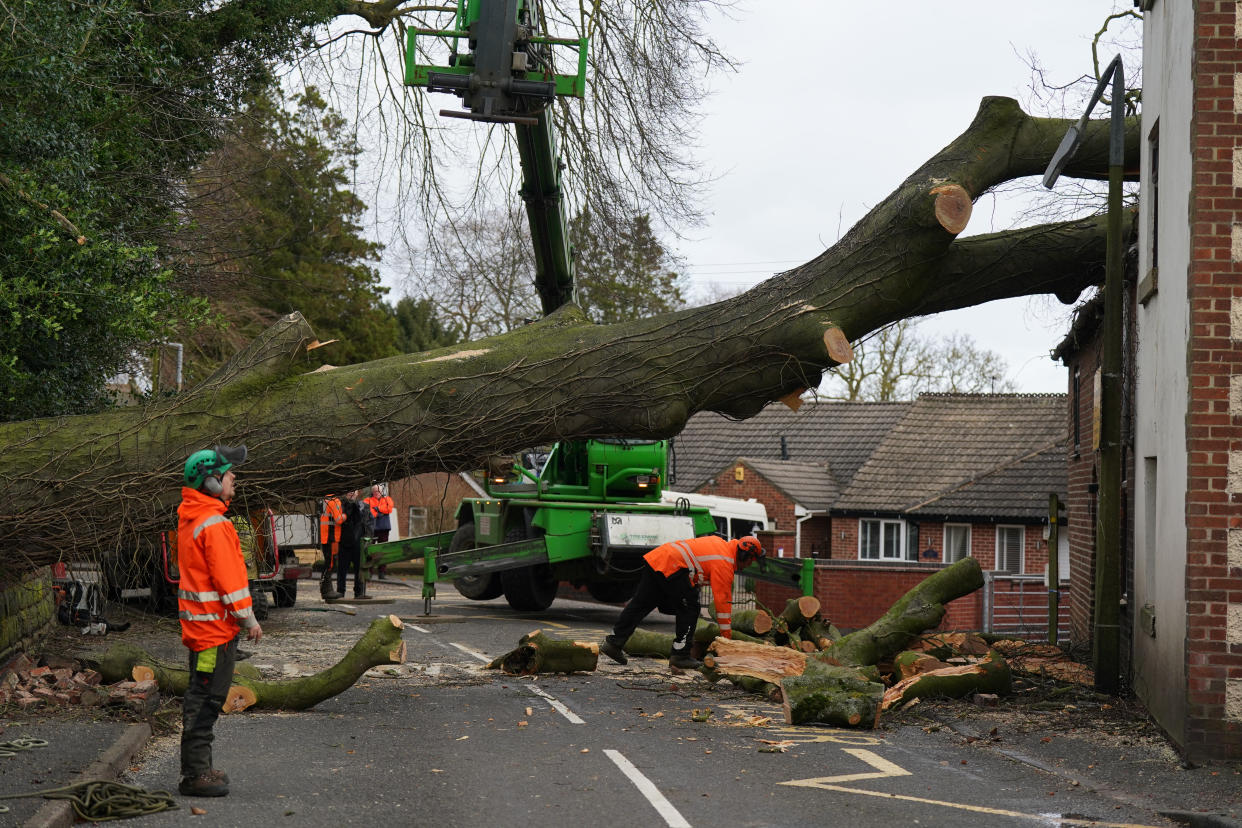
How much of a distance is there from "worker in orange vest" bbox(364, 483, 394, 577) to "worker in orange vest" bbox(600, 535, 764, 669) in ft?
25.4

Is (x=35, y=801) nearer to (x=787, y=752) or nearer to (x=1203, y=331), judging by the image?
(x=787, y=752)

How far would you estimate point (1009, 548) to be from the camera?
102ft

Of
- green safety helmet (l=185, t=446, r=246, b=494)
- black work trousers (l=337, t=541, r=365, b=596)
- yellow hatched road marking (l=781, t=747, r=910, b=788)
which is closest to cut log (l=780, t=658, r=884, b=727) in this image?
yellow hatched road marking (l=781, t=747, r=910, b=788)

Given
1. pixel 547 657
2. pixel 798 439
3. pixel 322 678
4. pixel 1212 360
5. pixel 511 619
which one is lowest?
pixel 511 619

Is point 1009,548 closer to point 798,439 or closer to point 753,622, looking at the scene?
point 798,439

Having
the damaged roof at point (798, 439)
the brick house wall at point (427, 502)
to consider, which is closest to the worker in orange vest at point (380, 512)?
the brick house wall at point (427, 502)

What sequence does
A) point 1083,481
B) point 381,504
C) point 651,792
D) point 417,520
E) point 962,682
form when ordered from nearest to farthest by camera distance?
point 651,792
point 962,682
point 1083,481
point 381,504
point 417,520

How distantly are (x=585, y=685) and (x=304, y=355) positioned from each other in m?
3.87

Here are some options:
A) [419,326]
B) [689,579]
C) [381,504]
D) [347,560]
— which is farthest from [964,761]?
[419,326]

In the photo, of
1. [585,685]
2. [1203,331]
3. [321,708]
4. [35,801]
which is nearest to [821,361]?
[1203,331]

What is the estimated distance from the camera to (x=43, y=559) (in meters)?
9.65

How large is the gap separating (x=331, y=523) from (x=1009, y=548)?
1818 cm

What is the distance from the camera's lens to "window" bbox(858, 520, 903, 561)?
33281 mm

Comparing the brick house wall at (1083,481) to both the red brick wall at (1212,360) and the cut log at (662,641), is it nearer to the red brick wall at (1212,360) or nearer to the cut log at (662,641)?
the cut log at (662,641)
